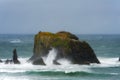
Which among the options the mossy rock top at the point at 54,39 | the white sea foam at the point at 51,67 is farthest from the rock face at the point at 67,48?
the white sea foam at the point at 51,67

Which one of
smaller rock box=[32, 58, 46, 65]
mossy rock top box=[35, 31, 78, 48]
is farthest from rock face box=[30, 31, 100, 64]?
smaller rock box=[32, 58, 46, 65]

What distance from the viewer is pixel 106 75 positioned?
5744cm

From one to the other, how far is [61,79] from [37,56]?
53.0 feet

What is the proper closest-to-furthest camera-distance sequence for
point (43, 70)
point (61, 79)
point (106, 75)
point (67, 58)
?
point (61, 79)
point (106, 75)
point (43, 70)
point (67, 58)

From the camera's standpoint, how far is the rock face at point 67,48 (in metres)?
66.2

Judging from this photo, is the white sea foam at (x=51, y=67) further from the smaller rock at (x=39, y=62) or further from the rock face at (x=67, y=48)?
the rock face at (x=67, y=48)

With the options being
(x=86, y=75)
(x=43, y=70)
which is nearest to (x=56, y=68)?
(x=43, y=70)

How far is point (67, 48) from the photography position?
→ 217ft

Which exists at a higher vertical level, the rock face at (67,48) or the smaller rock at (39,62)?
the rock face at (67,48)

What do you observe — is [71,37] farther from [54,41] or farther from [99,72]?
[99,72]

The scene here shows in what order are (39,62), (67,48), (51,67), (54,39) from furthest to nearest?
1. (54,39)
2. (67,48)
3. (39,62)
4. (51,67)

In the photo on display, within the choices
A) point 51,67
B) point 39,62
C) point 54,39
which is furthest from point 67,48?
point 39,62

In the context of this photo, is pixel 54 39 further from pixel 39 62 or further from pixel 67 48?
pixel 39 62

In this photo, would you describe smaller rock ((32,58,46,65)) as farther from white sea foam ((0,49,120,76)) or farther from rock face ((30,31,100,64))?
rock face ((30,31,100,64))
